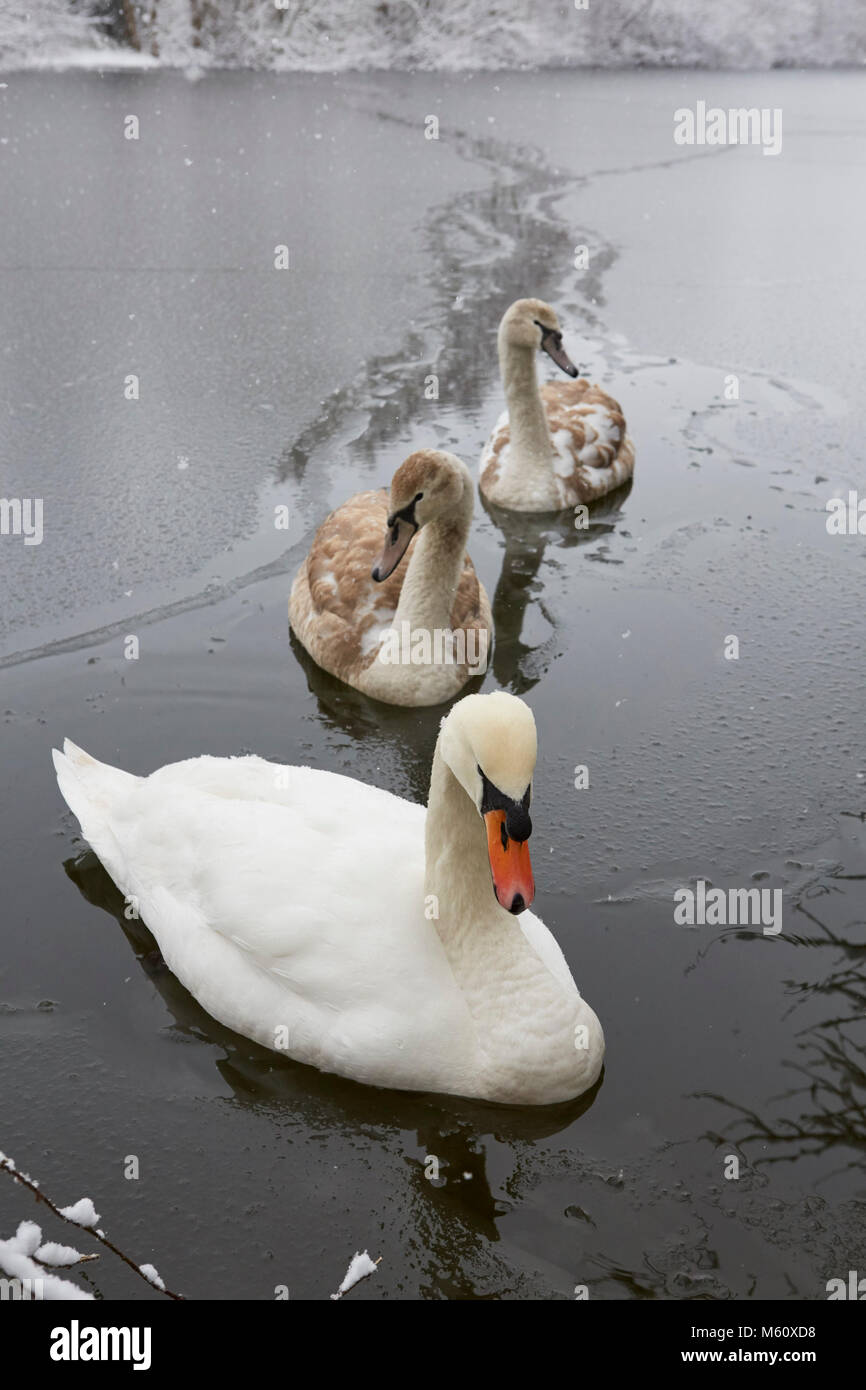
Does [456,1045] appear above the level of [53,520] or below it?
below

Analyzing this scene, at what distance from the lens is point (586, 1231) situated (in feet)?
10.6

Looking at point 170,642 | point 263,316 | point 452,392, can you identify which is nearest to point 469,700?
point 170,642

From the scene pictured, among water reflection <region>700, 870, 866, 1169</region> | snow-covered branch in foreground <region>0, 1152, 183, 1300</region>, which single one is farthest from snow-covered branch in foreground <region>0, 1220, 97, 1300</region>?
water reflection <region>700, 870, 866, 1169</region>

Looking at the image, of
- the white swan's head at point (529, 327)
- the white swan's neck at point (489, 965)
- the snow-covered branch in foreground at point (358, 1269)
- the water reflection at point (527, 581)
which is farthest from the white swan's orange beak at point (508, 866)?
the white swan's head at point (529, 327)

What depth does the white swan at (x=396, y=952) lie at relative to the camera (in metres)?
3.53

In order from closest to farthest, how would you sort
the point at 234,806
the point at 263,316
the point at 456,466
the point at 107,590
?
the point at 234,806 < the point at 456,466 < the point at 107,590 < the point at 263,316

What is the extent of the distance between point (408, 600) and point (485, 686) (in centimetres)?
55

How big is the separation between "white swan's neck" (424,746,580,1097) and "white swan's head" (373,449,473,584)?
6.95 ft

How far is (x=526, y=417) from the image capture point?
750 cm

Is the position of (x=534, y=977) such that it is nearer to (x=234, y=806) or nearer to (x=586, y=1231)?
(x=586, y=1231)

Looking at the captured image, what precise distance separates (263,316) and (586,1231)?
848 centimetres

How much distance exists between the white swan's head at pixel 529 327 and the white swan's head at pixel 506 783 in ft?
15.5

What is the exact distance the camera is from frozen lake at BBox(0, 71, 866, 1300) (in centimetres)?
334
